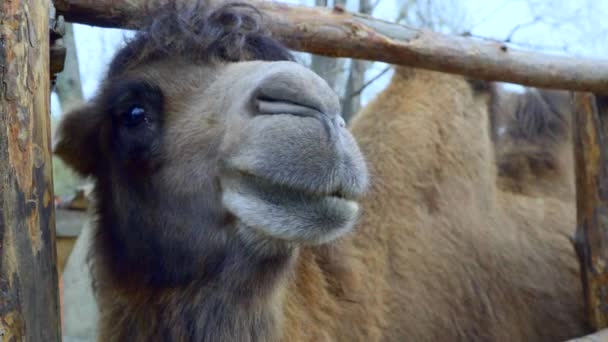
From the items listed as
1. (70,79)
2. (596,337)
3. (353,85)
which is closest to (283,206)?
(596,337)

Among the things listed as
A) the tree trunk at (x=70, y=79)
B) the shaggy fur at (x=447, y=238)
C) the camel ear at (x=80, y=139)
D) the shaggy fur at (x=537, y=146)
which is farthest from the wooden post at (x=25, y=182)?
the tree trunk at (x=70, y=79)

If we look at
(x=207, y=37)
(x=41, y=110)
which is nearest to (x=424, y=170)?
(x=207, y=37)

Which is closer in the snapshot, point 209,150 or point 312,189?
point 312,189

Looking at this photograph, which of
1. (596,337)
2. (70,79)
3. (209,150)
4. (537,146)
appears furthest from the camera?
(70,79)

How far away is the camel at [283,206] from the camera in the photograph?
195 centimetres

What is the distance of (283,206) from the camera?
1.93 metres

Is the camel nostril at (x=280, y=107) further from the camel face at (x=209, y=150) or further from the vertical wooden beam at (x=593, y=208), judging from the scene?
the vertical wooden beam at (x=593, y=208)

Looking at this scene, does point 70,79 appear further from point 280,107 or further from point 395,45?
point 280,107

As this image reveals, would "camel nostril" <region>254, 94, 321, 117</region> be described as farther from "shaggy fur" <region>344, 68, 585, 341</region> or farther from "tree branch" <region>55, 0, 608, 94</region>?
"shaggy fur" <region>344, 68, 585, 341</region>

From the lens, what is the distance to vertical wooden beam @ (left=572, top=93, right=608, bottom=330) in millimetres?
3547

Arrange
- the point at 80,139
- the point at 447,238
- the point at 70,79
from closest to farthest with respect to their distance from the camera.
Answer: the point at 80,139 → the point at 447,238 → the point at 70,79

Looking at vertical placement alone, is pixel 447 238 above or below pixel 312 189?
below

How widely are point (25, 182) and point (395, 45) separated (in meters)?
1.65

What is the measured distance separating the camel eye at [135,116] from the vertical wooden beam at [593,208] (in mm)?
2406
